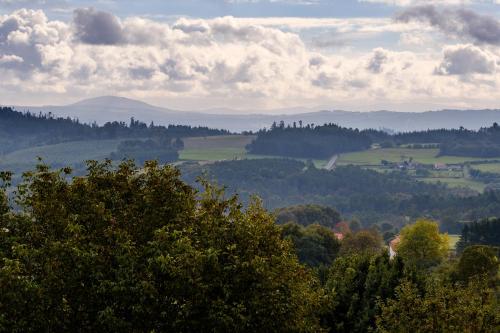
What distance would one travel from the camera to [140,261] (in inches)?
1049

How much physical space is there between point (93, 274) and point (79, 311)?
55.8 inches

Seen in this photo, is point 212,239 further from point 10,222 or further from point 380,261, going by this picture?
point 380,261

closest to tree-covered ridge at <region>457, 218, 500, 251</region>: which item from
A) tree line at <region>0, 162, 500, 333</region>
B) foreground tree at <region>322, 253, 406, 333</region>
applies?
foreground tree at <region>322, 253, 406, 333</region>

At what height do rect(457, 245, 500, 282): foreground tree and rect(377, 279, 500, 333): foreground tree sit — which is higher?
rect(377, 279, 500, 333): foreground tree

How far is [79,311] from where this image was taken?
2523 cm

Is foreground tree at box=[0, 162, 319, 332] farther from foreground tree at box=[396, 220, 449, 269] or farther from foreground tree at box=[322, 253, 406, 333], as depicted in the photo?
foreground tree at box=[396, 220, 449, 269]

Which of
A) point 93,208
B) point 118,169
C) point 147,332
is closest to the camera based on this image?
point 147,332

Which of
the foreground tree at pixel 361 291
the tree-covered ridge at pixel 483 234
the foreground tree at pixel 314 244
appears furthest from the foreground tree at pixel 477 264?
the tree-covered ridge at pixel 483 234

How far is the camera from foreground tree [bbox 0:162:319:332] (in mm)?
24906

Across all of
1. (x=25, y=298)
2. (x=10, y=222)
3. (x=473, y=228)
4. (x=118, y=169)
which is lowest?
(x=473, y=228)

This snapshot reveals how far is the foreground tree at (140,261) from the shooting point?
81.7 feet

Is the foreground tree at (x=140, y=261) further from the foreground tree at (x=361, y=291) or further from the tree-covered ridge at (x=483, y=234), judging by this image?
the tree-covered ridge at (x=483, y=234)

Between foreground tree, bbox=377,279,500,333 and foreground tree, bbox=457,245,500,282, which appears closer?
foreground tree, bbox=377,279,500,333

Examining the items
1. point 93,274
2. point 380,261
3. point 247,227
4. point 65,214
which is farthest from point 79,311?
point 380,261
